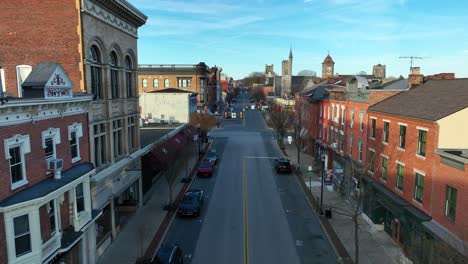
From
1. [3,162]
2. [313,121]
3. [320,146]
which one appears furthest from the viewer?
[313,121]

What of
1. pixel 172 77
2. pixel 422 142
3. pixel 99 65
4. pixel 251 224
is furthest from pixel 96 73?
pixel 172 77

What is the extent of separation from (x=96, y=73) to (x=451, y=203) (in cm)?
1972

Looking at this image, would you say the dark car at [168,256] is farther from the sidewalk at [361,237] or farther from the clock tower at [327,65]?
the clock tower at [327,65]

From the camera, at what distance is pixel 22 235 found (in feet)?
41.0

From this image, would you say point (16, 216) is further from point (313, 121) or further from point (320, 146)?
point (313, 121)

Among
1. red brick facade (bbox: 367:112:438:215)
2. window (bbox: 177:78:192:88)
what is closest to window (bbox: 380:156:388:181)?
red brick facade (bbox: 367:112:438:215)

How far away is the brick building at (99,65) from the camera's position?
17.8 meters

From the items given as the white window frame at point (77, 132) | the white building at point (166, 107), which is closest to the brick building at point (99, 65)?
the white window frame at point (77, 132)

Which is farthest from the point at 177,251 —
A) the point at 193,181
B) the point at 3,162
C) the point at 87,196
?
the point at 193,181

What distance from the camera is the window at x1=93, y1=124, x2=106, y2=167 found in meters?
20.3

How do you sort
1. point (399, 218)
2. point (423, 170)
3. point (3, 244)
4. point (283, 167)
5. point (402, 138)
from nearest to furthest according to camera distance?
point (3, 244) → point (423, 170) → point (399, 218) → point (402, 138) → point (283, 167)

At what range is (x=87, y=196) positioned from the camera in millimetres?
17219

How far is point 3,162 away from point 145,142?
66.9 feet

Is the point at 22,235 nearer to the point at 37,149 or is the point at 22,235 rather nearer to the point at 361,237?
the point at 37,149
